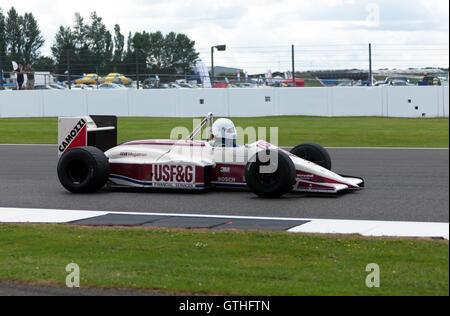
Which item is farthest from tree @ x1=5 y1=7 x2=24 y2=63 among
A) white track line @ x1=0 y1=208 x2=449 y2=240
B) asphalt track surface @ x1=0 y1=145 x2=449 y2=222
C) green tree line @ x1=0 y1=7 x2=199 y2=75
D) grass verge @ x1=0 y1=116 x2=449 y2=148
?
white track line @ x1=0 y1=208 x2=449 y2=240

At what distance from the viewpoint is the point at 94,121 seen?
39.9 feet

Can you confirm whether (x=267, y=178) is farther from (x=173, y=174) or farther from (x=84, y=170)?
(x=84, y=170)

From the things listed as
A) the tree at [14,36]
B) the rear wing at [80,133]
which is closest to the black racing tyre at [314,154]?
the rear wing at [80,133]

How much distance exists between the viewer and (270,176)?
33.4ft

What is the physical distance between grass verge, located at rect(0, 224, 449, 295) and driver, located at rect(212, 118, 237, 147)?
3147 millimetres

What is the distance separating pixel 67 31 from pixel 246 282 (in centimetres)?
5846

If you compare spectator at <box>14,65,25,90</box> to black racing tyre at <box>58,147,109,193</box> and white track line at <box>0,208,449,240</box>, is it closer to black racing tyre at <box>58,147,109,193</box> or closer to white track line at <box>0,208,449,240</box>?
black racing tyre at <box>58,147,109,193</box>

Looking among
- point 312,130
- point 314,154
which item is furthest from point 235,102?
point 314,154

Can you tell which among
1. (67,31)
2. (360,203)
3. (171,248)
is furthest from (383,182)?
(67,31)

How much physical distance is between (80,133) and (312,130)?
36.5 feet

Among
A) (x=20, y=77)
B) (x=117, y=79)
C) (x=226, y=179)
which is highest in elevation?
(x=117, y=79)

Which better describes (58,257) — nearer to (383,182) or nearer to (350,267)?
(350,267)

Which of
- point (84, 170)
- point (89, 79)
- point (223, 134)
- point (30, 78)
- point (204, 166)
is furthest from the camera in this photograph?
point (89, 79)

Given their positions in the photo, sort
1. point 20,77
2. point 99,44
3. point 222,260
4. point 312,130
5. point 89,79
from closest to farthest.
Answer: point 222,260 < point 312,130 < point 20,77 < point 89,79 < point 99,44
